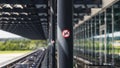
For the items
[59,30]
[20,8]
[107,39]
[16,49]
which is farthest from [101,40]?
[16,49]

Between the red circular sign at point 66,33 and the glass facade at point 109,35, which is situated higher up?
the red circular sign at point 66,33

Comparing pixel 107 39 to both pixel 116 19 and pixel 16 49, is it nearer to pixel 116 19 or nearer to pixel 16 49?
pixel 116 19

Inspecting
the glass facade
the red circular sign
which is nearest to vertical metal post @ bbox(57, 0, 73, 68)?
the red circular sign

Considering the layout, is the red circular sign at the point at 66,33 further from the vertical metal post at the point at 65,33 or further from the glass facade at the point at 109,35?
the glass facade at the point at 109,35

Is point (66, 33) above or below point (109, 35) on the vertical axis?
above

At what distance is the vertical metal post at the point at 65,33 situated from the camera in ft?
18.4

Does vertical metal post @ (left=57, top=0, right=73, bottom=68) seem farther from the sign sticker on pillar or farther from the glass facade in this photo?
the glass facade

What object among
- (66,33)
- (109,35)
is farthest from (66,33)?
(109,35)

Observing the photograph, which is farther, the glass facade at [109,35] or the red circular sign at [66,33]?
the glass facade at [109,35]

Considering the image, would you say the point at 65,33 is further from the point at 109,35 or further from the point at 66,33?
the point at 109,35

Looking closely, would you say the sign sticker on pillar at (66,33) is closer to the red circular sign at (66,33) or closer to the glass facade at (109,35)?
the red circular sign at (66,33)

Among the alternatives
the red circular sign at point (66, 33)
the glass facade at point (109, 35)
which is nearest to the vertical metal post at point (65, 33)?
the red circular sign at point (66, 33)

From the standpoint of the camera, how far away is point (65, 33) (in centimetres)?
558

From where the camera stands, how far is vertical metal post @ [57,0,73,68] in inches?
220
